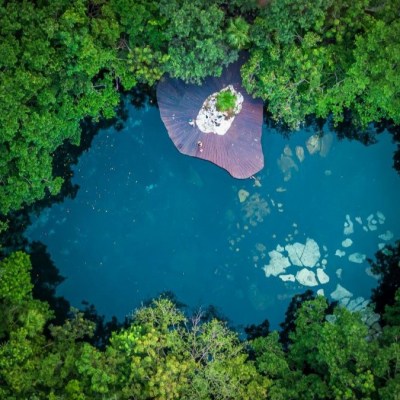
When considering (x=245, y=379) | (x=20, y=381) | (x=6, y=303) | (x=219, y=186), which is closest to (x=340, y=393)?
(x=245, y=379)

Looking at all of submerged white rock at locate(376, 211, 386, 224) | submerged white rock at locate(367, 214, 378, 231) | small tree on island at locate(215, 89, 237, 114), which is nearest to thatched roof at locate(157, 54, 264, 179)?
small tree on island at locate(215, 89, 237, 114)

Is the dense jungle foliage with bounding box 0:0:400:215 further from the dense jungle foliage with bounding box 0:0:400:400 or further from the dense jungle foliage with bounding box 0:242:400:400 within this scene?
the dense jungle foliage with bounding box 0:242:400:400

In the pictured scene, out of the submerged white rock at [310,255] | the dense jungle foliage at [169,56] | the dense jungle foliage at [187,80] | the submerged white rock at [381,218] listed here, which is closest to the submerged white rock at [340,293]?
the submerged white rock at [310,255]

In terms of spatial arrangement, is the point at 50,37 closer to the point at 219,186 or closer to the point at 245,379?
the point at 219,186

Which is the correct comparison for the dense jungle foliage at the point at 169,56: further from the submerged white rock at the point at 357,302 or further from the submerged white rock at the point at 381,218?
the submerged white rock at the point at 357,302

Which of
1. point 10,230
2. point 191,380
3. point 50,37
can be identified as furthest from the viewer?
point 10,230

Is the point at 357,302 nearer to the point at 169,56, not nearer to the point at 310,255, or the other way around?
the point at 310,255

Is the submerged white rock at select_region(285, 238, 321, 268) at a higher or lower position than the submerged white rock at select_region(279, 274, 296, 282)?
higher
